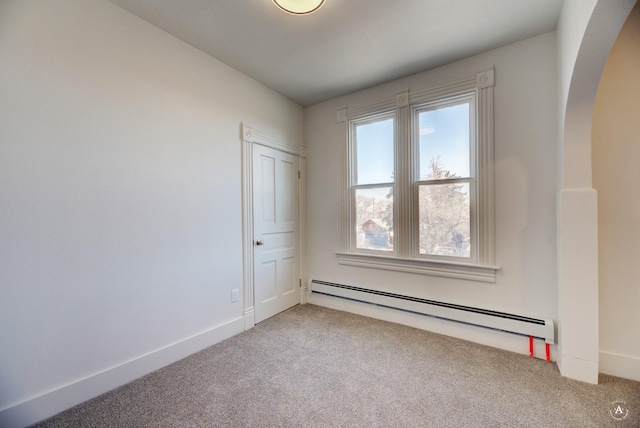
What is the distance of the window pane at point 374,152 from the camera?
3.05 meters

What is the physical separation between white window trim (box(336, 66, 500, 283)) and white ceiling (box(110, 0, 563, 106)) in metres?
0.29

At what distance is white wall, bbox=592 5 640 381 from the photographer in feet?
6.18

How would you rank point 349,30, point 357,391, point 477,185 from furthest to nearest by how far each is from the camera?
1. point 477,185
2. point 349,30
3. point 357,391

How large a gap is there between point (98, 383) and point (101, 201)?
4.07ft

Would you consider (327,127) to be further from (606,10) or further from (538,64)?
(606,10)

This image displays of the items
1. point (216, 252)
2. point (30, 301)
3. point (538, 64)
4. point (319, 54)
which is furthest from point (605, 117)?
point (30, 301)

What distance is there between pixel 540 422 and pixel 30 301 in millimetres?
3066

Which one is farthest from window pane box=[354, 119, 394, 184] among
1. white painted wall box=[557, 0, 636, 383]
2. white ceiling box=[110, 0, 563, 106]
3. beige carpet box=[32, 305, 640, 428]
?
beige carpet box=[32, 305, 640, 428]

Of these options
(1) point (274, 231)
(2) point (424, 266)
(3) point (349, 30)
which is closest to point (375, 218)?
(2) point (424, 266)

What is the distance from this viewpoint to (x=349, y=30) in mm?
2133

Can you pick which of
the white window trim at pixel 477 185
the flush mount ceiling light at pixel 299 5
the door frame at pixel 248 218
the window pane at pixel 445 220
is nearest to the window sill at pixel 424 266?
the white window trim at pixel 477 185

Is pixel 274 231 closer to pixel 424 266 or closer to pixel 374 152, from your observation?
pixel 374 152

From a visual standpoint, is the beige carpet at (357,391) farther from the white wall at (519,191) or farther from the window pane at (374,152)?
the window pane at (374,152)

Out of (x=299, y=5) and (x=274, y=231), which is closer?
(x=299, y=5)
